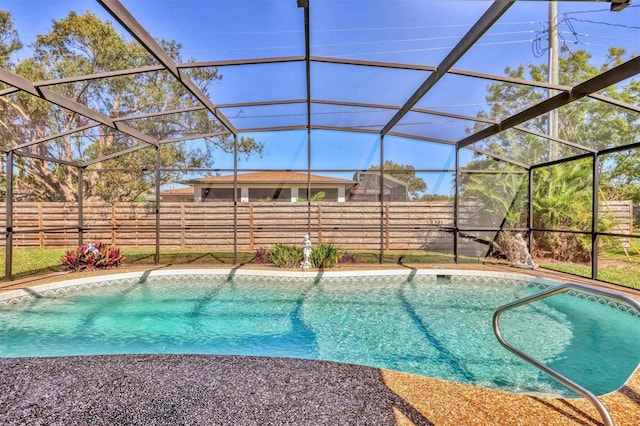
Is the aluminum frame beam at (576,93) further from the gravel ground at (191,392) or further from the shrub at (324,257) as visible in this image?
the gravel ground at (191,392)

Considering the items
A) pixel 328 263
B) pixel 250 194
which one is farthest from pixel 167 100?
pixel 328 263

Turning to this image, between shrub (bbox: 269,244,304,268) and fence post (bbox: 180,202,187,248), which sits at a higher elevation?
fence post (bbox: 180,202,187,248)

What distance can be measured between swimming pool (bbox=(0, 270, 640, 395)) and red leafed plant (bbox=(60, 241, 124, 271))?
95 cm

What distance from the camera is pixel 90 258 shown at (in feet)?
21.9

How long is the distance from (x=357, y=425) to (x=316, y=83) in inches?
186

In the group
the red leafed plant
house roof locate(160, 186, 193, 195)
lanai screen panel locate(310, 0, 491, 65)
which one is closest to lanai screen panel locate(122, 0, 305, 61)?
lanai screen panel locate(310, 0, 491, 65)

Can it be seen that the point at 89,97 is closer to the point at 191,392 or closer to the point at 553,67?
the point at 191,392

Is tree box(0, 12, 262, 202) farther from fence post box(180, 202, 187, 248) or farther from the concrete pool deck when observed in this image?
the concrete pool deck

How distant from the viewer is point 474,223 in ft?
29.1

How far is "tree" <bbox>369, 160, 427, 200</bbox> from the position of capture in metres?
8.69

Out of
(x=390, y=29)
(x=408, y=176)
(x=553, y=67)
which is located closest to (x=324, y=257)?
(x=408, y=176)

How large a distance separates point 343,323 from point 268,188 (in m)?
5.80

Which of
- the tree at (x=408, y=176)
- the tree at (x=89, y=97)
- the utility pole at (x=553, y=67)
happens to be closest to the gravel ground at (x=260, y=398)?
the utility pole at (x=553, y=67)

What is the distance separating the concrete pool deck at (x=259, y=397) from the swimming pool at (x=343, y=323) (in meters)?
0.77
